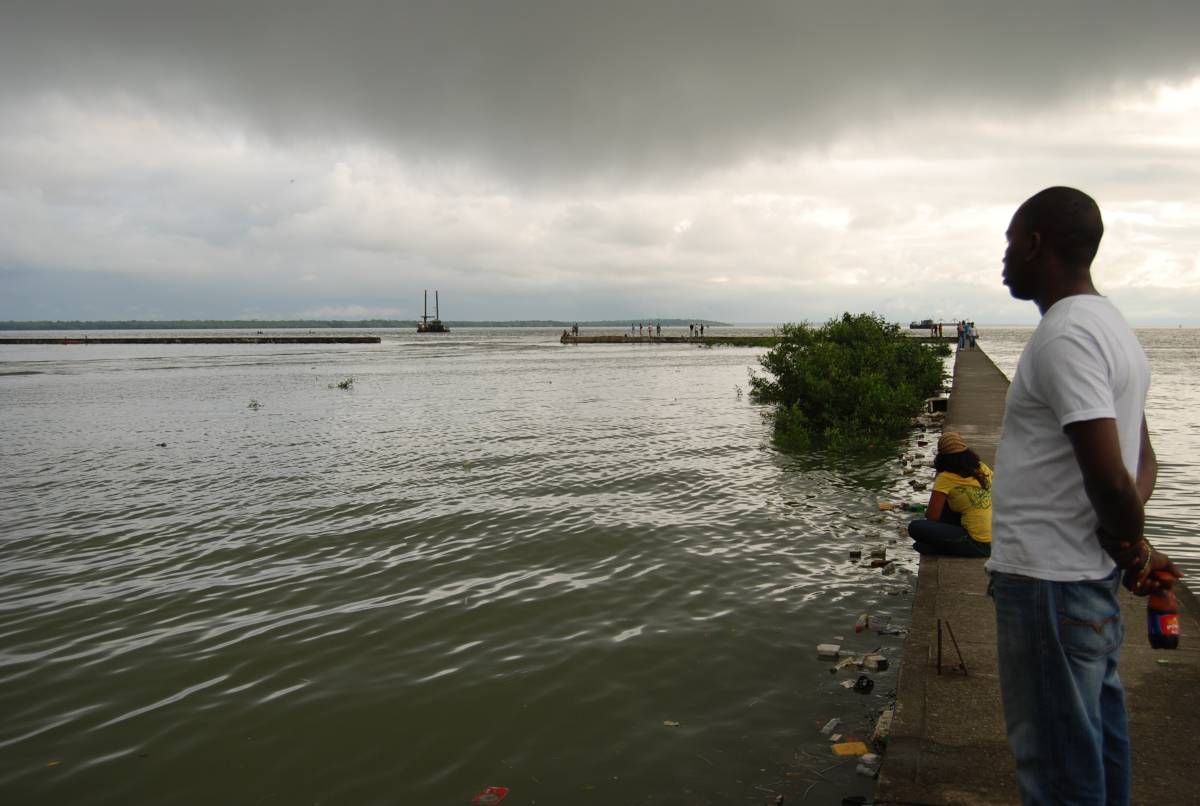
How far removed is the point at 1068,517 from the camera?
270 cm

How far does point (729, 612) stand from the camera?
26.2ft

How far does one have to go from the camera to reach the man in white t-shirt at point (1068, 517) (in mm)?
2545

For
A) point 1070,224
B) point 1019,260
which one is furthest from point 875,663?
point 1070,224

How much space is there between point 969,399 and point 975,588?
17164 mm

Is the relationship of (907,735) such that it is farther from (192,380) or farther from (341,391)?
(192,380)

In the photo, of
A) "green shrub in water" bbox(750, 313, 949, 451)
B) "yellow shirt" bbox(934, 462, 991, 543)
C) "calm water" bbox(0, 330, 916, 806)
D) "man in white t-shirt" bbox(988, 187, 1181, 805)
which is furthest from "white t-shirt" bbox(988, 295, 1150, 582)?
"green shrub in water" bbox(750, 313, 949, 451)

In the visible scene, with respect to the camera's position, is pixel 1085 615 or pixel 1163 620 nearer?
pixel 1085 615

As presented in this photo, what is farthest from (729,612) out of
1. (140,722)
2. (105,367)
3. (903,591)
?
(105,367)

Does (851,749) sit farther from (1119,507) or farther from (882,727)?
(1119,507)

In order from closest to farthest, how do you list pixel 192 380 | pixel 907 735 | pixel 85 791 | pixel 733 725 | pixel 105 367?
pixel 907 735 < pixel 85 791 < pixel 733 725 < pixel 192 380 < pixel 105 367

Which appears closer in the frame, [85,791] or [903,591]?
[85,791]

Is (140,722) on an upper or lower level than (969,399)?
lower

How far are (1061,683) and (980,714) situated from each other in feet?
7.92

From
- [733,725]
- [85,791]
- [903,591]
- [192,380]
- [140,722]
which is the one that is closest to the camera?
[85,791]
